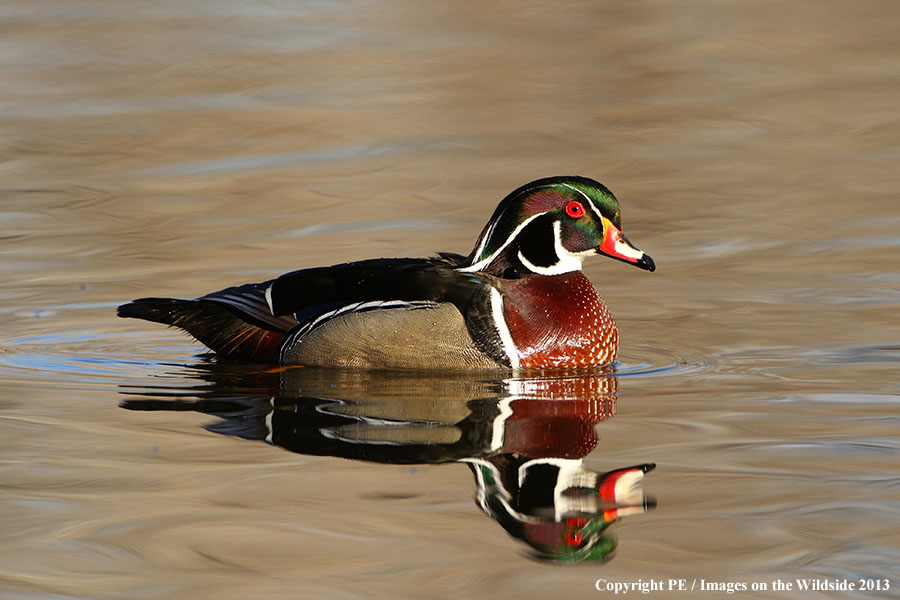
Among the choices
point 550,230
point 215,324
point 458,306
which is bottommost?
point 215,324

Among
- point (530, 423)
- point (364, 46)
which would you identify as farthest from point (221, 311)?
point (364, 46)

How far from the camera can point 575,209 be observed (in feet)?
26.0

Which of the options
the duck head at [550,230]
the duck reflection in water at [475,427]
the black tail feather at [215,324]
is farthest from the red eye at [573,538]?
the black tail feather at [215,324]

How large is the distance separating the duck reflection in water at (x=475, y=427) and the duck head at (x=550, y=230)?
2.32 feet

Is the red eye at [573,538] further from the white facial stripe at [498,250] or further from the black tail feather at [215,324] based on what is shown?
the black tail feather at [215,324]

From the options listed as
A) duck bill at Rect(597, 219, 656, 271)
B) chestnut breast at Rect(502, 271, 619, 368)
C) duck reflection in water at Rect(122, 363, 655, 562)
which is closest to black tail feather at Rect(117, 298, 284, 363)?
Result: duck reflection in water at Rect(122, 363, 655, 562)

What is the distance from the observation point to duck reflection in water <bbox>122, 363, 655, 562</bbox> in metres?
5.18

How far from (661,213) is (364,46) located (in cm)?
617

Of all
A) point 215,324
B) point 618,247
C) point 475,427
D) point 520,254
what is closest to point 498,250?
point 520,254

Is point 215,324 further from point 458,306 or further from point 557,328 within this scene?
point 557,328

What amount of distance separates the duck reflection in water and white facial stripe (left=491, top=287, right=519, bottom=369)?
0.58ft

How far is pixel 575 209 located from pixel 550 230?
18 cm

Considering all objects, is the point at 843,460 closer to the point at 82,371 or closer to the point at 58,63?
the point at 82,371

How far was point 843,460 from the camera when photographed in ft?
18.9
